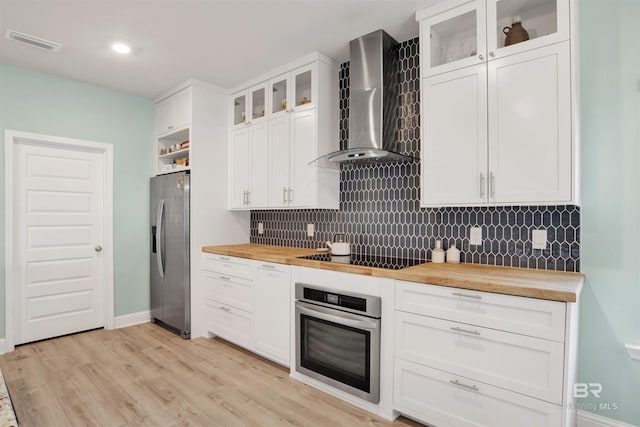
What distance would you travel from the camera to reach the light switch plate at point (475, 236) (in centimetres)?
245

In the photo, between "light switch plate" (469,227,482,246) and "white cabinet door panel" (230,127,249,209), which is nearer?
"light switch plate" (469,227,482,246)

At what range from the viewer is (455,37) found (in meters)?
2.43

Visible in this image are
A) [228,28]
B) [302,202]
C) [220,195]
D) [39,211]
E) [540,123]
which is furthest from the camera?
[220,195]

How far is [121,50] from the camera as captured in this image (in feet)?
9.84

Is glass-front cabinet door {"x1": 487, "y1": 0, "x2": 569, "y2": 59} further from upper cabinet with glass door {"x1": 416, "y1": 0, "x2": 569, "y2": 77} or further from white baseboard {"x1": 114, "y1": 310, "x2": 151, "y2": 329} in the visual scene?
white baseboard {"x1": 114, "y1": 310, "x2": 151, "y2": 329}

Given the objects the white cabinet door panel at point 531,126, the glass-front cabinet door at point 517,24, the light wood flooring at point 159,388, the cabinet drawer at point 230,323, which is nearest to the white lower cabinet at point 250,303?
the cabinet drawer at point 230,323

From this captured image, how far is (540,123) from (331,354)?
77.0 inches

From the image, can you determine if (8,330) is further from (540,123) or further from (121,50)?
(540,123)

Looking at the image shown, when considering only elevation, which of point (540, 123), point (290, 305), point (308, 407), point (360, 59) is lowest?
point (308, 407)

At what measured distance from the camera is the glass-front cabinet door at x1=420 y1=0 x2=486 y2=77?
7.05ft

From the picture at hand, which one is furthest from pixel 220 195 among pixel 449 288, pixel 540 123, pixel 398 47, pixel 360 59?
pixel 540 123

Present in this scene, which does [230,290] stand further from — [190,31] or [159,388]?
[190,31]

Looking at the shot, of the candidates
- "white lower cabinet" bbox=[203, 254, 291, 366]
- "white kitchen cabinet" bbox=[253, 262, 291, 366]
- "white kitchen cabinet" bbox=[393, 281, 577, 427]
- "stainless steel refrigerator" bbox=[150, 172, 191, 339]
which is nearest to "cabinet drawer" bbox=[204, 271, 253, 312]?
"white lower cabinet" bbox=[203, 254, 291, 366]

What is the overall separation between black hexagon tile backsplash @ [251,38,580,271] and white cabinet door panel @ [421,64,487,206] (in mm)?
360
